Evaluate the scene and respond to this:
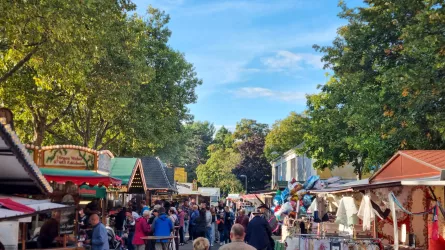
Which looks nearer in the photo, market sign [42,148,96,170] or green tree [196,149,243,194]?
market sign [42,148,96,170]

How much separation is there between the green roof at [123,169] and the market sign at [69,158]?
172 inches

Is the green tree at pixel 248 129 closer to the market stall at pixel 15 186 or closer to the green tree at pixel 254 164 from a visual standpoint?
the green tree at pixel 254 164

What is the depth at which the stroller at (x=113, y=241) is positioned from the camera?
51.9ft

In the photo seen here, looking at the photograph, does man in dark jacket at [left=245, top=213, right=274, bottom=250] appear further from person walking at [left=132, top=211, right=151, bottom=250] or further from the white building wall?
the white building wall

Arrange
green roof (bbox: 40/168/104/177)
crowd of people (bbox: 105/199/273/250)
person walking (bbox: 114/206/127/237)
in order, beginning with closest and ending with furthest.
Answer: crowd of people (bbox: 105/199/273/250) < green roof (bbox: 40/168/104/177) < person walking (bbox: 114/206/127/237)

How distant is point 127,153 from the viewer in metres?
43.1

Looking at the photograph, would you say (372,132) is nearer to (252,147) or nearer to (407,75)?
(407,75)

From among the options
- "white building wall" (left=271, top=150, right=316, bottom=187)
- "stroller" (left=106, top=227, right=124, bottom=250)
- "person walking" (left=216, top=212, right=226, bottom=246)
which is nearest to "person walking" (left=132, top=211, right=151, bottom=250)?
"stroller" (left=106, top=227, right=124, bottom=250)

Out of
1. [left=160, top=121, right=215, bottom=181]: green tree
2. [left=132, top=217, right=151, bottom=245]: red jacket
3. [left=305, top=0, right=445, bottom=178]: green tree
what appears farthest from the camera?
[left=160, top=121, right=215, bottom=181]: green tree

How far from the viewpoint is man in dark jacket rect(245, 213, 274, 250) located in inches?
484

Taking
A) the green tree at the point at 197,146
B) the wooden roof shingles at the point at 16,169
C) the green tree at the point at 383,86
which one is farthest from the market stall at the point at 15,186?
the green tree at the point at 197,146

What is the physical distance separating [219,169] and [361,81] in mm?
68662

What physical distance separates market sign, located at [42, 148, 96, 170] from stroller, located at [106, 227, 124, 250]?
2.23 metres

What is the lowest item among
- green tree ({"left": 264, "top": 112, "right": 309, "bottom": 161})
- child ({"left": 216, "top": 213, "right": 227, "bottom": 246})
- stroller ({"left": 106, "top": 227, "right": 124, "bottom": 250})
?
A: child ({"left": 216, "top": 213, "right": 227, "bottom": 246})
